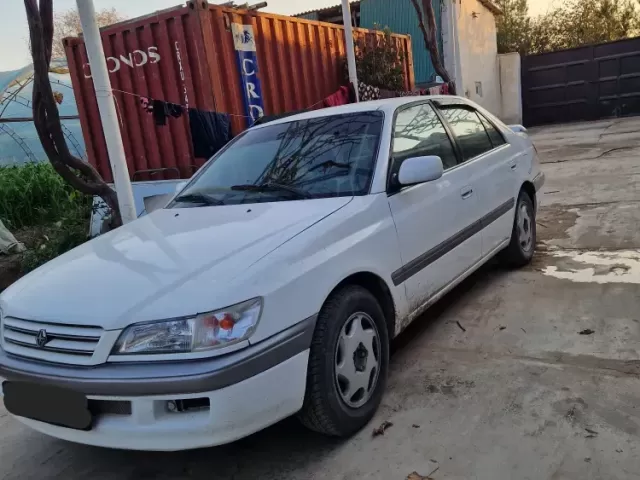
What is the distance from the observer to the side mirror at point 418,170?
120 inches

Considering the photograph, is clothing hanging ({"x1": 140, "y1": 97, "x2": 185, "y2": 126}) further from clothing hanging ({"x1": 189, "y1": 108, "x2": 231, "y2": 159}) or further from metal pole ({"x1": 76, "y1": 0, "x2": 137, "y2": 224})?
metal pole ({"x1": 76, "y1": 0, "x2": 137, "y2": 224})

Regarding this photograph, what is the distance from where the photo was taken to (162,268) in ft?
8.15

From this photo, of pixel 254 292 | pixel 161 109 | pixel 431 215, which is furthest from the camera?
pixel 161 109

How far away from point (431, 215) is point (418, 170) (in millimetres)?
427

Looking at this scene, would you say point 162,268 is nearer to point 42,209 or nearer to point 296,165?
point 296,165

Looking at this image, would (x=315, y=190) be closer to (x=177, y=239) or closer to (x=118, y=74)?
(x=177, y=239)

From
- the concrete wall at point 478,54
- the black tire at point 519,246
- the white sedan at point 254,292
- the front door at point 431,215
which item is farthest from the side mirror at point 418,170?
the concrete wall at point 478,54

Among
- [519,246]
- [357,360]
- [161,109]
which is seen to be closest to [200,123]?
[161,109]

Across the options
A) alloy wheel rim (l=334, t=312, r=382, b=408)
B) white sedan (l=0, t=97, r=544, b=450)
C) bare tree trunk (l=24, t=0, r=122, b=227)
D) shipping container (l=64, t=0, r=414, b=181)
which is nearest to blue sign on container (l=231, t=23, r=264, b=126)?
shipping container (l=64, t=0, r=414, b=181)

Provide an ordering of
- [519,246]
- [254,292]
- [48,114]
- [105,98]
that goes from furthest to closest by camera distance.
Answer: [48,114], [105,98], [519,246], [254,292]

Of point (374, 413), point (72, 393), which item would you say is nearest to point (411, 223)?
point (374, 413)

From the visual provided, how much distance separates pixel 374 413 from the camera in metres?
2.84

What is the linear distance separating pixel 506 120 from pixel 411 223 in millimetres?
18906

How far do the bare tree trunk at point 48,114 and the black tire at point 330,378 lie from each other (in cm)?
425
